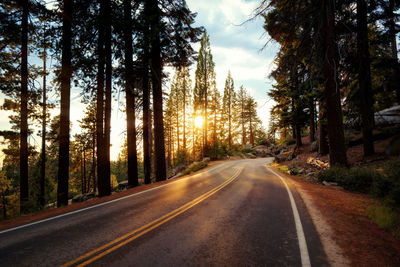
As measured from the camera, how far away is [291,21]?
920cm

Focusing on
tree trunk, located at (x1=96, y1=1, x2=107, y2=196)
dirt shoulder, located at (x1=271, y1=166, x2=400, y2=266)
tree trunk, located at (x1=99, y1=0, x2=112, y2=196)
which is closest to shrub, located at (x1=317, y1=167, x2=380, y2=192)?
dirt shoulder, located at (x1=271, y1=166, x2=400, y2=266)

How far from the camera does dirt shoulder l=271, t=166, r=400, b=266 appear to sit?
3494mm

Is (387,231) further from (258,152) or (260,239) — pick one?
(258,152)

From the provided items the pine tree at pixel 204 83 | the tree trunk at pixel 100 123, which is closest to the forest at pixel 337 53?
the tree trunk at pixel 100 123

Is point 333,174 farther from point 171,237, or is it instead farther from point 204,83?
point 204,83

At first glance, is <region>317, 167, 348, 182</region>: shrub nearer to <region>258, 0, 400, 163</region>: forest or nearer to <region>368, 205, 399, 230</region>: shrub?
<region>258, 0, 400, 163</region>: forest

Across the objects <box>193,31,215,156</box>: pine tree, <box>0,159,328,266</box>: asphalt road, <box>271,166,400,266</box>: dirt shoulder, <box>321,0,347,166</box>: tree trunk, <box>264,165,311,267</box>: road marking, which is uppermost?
<box>193,31,215,156</box>: pine tree

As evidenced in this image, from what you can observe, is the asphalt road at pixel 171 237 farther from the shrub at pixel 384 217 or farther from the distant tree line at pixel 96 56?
the distant tree line at pixel 96 56

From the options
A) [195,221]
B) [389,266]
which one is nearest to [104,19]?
[195,221]

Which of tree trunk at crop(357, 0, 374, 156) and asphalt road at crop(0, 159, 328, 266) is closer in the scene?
asphalt road at crop(0, 159, 328, 266)

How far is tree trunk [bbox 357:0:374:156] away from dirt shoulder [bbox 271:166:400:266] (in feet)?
19.2

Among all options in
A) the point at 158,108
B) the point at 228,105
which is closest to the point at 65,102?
the point at 158,108

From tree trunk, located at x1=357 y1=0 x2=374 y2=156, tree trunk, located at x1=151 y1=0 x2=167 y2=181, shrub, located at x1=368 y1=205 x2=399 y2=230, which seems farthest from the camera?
tree trunk, located at x1=151 y1=0 x2=167 y2=181

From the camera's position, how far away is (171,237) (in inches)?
159
